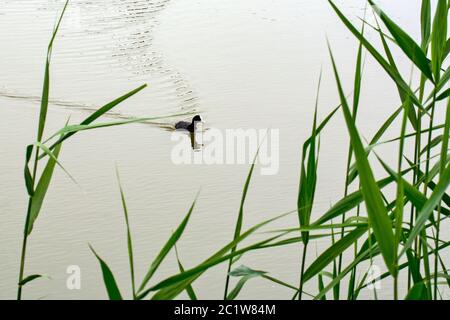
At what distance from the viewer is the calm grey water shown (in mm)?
2139

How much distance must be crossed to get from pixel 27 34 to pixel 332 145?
1.06 meters

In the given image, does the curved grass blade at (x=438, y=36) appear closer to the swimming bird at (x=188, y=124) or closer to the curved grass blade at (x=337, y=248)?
the curved grass blade at (x=337, y=248)

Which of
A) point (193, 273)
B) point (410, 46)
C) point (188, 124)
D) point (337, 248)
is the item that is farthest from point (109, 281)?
point (188, 124)

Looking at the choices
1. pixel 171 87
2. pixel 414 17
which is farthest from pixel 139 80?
pixel 414 17

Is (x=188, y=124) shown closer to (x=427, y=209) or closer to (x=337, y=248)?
(x=337, y=248)

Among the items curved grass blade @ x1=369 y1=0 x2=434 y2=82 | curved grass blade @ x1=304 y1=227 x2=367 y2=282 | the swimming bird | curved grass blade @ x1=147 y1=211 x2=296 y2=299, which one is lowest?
curved grass blade @ x1=147 y1=211 x2=296 y2=299

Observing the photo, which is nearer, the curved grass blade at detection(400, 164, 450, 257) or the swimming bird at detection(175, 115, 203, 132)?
the curved grass blade at detection(400, 164, 450, 257)

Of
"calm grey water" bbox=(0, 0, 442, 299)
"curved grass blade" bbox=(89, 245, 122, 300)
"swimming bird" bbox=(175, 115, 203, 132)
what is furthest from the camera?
"swimming bird" bbox=(175, 115, 203, 132)

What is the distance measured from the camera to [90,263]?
82.7 inches

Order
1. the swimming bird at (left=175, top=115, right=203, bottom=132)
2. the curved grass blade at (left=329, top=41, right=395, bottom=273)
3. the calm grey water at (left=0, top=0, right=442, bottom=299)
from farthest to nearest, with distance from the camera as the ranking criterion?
the swimming bird at (left=175, top=115, right=203, bottom=132) < the calm grey water at (left=0, top=0, right=442, bottom=299) < the curved grass blade at (left=329, top=41, right=395, bottom=273)

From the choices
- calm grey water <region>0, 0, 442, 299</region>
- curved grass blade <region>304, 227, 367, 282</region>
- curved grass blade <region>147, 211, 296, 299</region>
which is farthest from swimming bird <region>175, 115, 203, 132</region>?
curved grass blade <region>147, 211, 296, 299</region>

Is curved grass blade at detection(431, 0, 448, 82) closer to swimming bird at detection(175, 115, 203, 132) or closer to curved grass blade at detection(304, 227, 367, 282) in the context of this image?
curved grass blade at detection(304, 227, 367, 282)

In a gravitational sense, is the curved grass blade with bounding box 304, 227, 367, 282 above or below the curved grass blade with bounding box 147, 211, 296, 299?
above
